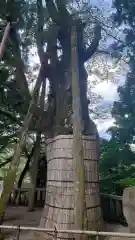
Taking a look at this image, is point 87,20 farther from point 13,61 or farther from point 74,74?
point 74,74

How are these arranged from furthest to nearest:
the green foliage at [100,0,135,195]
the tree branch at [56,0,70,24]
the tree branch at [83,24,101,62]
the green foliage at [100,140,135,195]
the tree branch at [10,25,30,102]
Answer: the green foliage at [100,140,135,195]
the green foliage at [100,0,135,195]
the tree branch at [10,25,30,102]
the tree branch at [56,0,70,24]
the tree branch at [83,24,101,62]

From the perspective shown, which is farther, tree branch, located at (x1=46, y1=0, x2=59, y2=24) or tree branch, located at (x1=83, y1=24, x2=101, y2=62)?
tree branch, located at (x1=46, y1=0, x2=59, y2=24)

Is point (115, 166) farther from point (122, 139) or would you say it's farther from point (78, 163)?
point (78, 163)

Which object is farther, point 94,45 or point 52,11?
point 52,11

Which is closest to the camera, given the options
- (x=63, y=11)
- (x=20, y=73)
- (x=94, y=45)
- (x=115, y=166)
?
(x=94, y=45)

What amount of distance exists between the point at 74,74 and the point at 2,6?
405 centimetres

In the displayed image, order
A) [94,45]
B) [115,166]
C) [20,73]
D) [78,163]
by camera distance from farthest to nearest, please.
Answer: [115,166] → [20,73] → [94,45] → [78,163]

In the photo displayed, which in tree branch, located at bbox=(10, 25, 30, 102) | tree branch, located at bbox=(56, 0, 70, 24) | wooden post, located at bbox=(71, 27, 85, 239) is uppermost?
tree branch, located at bbox=(56, 0, 70, 24)

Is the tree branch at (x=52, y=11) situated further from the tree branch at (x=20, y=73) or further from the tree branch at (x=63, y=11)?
the tree branch at (x=20, y=73)

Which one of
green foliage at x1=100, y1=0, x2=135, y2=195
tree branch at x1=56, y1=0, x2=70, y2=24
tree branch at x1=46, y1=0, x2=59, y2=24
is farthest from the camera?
green foliage at x1=100, y1=0, x2=135, y2=195

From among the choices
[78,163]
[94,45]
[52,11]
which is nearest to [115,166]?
[94,45]

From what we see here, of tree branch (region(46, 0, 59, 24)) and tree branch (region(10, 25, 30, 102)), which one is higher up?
tree branch (region(46, 0, 59, 24))

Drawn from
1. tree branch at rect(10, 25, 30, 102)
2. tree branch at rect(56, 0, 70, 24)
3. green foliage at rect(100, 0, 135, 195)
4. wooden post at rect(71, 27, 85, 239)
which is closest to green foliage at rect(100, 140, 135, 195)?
green foliage at rect(100, 0, 135, 195)

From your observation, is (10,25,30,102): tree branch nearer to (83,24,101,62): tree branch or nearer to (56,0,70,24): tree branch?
(56,0,70,24): tree branch
